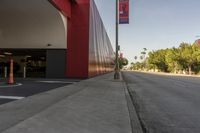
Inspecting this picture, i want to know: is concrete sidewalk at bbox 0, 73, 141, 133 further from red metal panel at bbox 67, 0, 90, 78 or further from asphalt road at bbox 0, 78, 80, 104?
red metal panel at bbox 67, 0, 90, 78

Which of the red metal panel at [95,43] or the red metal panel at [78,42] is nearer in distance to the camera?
the red metal panel at [78,42]

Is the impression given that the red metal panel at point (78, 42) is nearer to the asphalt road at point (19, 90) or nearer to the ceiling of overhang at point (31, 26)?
the ceiling of overhang at point (31, 26)

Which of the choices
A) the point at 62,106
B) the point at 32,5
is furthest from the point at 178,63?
the point at 62,106

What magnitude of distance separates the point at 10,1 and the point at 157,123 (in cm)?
1828

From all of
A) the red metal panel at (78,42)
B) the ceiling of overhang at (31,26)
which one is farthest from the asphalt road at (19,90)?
the red metal panel at (78,42)

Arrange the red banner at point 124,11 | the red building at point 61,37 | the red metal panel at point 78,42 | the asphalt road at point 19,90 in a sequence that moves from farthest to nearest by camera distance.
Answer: the red metal panel at point 78,42 → the red building at point 61,37 → the red banner at point 124,11 → the asphalt road at point 19,90

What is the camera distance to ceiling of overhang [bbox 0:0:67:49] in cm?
2397

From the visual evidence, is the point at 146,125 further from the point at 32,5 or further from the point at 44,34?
the point at 44,34

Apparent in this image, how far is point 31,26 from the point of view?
2772 centimetres

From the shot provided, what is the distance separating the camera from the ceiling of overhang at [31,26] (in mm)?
23969

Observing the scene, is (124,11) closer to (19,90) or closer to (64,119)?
(19,90)

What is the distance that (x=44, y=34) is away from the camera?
28156 mm

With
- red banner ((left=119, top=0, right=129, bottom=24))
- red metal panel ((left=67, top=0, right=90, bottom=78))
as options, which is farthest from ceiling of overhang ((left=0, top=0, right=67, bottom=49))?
red banner ((left=119, top=0, right=129, bottom=24))

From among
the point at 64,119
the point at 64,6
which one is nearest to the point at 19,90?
the point at 64,119
